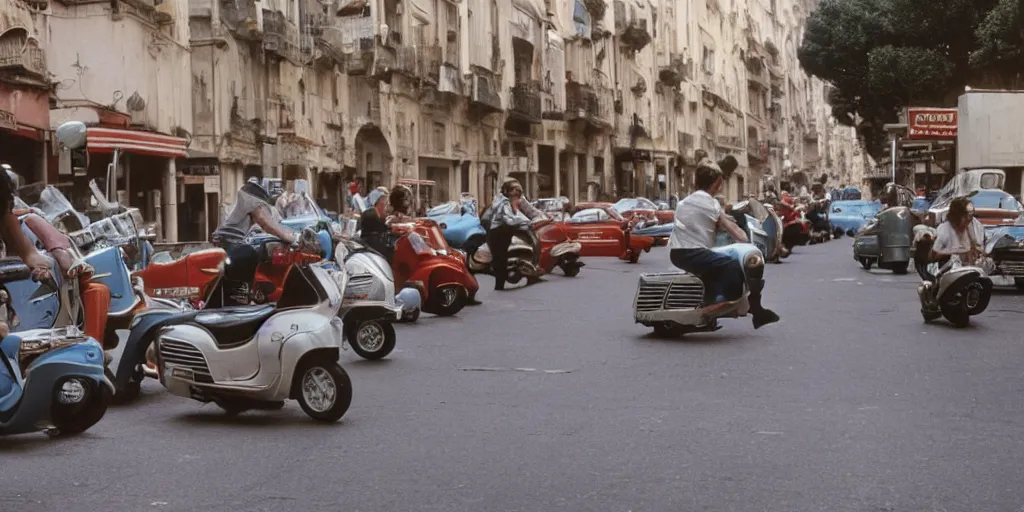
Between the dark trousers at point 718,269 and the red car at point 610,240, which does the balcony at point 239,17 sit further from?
the dark trousers at point 718,269

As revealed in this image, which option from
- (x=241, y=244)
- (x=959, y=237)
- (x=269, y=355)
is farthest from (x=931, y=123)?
(x=269, y=355)

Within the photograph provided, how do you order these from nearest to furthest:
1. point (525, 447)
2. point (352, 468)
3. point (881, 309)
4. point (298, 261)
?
point (352, 468), point (525, 447), point (298, 261), point (881, 309)

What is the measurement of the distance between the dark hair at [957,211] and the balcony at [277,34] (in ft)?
82.6

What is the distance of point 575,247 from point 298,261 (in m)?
16.0

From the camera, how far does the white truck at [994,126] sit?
35.4 metres

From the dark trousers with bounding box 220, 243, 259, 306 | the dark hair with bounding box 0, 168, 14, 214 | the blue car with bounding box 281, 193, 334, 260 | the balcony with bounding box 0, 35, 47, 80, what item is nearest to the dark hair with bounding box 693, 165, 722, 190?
the dark trousers with bounding box 220, 243, 259, 306

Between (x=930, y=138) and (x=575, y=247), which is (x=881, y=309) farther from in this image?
(x=930, y=138)

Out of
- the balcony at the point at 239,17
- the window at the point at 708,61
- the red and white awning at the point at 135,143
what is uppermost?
the window at the point at 708,61

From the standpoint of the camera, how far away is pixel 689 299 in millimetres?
13594

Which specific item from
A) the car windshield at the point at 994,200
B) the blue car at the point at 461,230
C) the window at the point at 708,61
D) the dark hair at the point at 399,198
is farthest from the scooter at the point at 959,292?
the window at the point at 708,61

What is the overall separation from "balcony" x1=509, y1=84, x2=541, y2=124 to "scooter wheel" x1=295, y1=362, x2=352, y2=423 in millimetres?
48830

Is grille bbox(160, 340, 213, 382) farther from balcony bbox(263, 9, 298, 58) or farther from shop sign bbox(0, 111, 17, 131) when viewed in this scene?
balcony bbox(263, 9, 298, 58)

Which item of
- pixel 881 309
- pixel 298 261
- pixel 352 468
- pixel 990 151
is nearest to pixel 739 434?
pixel 352 468

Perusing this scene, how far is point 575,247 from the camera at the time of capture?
2489cm
